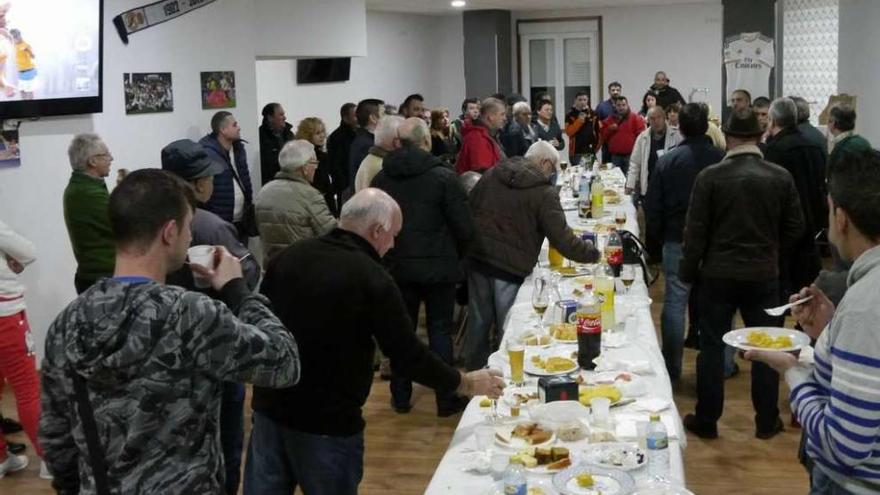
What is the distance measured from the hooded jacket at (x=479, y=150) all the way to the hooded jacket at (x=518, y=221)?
2.33 meters

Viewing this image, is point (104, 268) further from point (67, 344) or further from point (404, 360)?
point (67, 344)

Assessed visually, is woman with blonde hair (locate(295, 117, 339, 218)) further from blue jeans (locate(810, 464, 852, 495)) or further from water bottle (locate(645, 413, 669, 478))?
blue jeans (locate(810, 464, 852, 495))

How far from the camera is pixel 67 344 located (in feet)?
6.93

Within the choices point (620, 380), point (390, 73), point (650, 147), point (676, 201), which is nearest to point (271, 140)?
point (650, 147)

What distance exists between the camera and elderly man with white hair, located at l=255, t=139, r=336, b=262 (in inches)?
204

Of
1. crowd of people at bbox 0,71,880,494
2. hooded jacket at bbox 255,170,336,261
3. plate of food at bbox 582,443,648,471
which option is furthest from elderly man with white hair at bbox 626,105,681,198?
plate of food at bbox 582,443,648,471

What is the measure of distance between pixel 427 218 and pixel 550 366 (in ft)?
5.80

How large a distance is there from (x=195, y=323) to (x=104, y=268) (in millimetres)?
2784

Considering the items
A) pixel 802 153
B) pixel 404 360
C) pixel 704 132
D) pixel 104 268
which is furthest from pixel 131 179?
pixel 802 153

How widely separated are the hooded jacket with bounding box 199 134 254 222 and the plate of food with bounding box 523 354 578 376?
301 centimetres

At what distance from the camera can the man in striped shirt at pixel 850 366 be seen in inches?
75.9

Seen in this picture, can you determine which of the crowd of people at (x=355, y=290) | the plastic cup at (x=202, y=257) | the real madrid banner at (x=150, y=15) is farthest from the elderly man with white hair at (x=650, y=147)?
the plastic cup at (x=202, y=257)

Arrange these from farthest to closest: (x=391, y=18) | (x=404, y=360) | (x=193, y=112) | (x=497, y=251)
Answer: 1. (x=391, y=18)
2. (x=193, y=112)
3. (x=497, y=251)
4. (x=404, y=360)

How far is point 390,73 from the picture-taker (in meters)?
15.1
